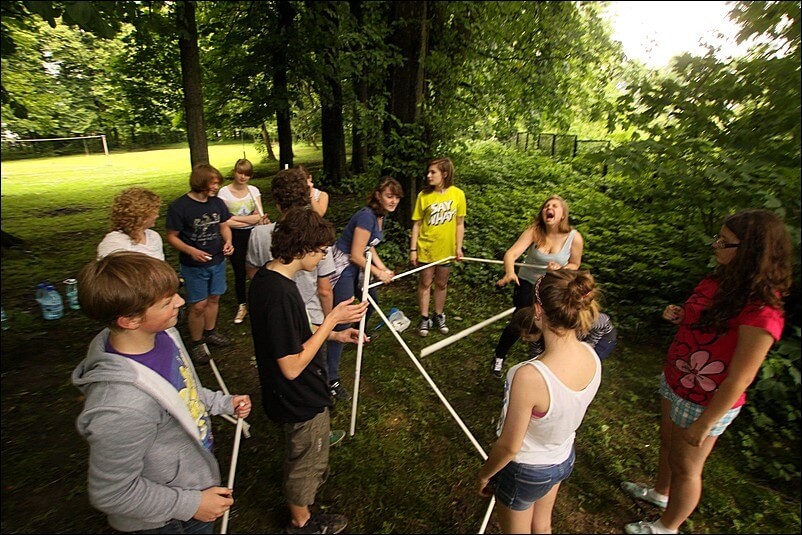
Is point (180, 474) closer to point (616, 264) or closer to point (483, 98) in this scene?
point (616, 264)

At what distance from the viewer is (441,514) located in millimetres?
2863

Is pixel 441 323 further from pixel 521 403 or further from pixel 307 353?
pixel 521 403

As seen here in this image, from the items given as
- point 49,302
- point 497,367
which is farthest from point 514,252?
point 49,302

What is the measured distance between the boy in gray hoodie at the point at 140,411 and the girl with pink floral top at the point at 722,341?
2.44 metres

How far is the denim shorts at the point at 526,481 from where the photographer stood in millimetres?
1901

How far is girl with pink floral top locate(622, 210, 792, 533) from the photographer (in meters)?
1.98

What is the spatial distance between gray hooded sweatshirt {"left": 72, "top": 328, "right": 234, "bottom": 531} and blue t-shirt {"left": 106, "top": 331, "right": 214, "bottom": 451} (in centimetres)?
8

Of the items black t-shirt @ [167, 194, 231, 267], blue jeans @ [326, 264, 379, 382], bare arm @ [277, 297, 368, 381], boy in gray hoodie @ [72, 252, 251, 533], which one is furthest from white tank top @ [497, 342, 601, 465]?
black t-shirt @ [167, 194, 231, 267]

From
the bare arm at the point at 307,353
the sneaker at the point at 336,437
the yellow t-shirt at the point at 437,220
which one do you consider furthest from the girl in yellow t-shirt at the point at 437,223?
the bare arm at the point at 307,353

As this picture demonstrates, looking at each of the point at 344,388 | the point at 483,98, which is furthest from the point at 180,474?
the point at 483,98

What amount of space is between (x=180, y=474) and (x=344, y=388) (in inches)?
99.4

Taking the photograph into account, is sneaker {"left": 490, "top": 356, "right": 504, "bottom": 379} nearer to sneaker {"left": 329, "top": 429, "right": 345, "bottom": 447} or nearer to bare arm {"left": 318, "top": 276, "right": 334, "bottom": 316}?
sneaker {"left": 329, "top": 429, "right": 345, "bottom": 447}

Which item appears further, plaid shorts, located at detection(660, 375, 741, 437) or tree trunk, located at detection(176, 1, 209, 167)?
tree trunk, located at detection(176, 1, 209, 167)

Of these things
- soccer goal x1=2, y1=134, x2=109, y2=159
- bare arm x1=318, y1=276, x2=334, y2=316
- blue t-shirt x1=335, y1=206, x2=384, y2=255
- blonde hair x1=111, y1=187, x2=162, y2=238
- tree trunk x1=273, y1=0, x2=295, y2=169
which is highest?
tree trunk x1=273, y1=0, x2=295, y2=169
